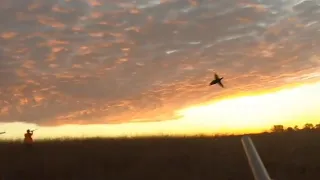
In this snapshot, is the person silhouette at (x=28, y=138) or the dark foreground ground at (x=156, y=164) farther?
the person silhouette at (x=28, y=138)

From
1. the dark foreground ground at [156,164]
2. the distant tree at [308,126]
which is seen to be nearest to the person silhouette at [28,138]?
the dark foreground ground at [156,164]

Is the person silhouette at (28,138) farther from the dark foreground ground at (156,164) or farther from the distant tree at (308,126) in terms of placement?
the distant tree at (308,126)

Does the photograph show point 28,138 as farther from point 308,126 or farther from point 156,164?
point 308,126

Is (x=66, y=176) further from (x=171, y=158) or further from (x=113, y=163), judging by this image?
(x=171, y=158)

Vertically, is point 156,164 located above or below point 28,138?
below

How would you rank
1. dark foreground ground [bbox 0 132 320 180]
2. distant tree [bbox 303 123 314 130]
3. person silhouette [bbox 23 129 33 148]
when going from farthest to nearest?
distant tree [bbox 303 123 314 130] → person silhouette [bbox 23 129 33 148] → dark foreground ground [bbox 0 132 320 180]

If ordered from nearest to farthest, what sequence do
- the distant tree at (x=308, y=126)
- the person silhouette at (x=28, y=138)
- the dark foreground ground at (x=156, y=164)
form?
1. the dark foreground ground at (x=156, y=164)
2. the person silhouette at (x=28, y=138)
3. the distant tree at (x=308, y=126)

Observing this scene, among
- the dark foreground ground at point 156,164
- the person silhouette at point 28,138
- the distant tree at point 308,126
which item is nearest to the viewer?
the dark foreground ground at point 156,164

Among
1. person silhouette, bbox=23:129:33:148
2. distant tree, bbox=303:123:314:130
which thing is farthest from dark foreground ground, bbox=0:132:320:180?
distant tree, bbox=303:123:314:130

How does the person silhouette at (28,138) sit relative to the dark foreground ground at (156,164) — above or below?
above

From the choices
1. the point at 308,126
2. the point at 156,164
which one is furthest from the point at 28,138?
the point at 308,126

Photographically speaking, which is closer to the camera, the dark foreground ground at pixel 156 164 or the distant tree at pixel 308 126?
the dark foreground ground at pixel 156 164

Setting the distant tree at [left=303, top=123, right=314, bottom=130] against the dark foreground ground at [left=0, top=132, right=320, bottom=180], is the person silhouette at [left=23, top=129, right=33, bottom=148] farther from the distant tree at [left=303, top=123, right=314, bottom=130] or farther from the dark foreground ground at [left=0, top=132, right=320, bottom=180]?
the distant tree at [left=303, top=123, right=314, bottom=130]

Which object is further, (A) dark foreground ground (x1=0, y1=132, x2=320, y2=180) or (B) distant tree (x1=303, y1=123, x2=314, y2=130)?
(B) distant tree (x1=303, y1=123, x2=314, y2=130)
